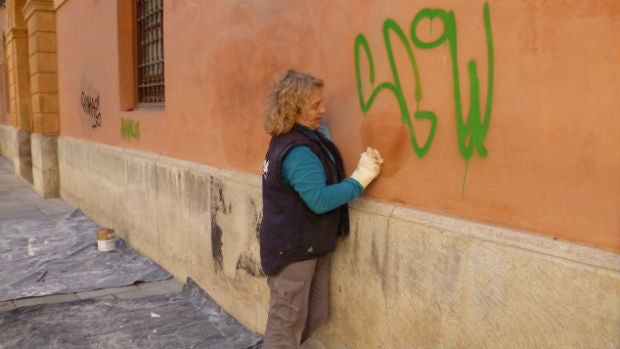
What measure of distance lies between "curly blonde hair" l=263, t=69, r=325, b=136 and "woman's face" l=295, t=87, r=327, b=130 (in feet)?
0.07

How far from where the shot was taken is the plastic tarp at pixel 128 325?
3939 mm

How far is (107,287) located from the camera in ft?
17.2

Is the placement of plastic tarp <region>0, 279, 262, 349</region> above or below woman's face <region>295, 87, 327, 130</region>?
below

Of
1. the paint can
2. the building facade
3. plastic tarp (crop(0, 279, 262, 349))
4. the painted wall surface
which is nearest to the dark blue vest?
the building facade

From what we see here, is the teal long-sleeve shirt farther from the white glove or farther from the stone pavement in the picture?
the stone pavement

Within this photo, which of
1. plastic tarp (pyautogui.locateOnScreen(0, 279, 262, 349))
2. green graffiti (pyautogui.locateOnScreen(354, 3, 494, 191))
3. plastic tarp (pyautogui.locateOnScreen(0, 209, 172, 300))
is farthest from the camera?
plastic tarp (pyautogui.locateOnScreen(0, 209, 172, 300))

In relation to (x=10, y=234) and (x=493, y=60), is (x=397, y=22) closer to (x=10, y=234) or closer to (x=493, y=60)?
(x=493, y=60)

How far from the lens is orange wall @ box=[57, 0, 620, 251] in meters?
1.90

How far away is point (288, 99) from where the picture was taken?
281 cm

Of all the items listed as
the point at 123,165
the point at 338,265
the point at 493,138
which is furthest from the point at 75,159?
the point at 493,138

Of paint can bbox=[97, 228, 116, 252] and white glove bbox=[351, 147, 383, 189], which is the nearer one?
white glove bbox=[351, 147, 383, 189]

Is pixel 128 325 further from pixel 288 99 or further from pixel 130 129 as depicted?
pixel 130 129

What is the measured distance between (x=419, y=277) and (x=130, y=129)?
4741mm

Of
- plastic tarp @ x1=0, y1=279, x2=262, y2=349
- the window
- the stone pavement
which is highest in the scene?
the window
